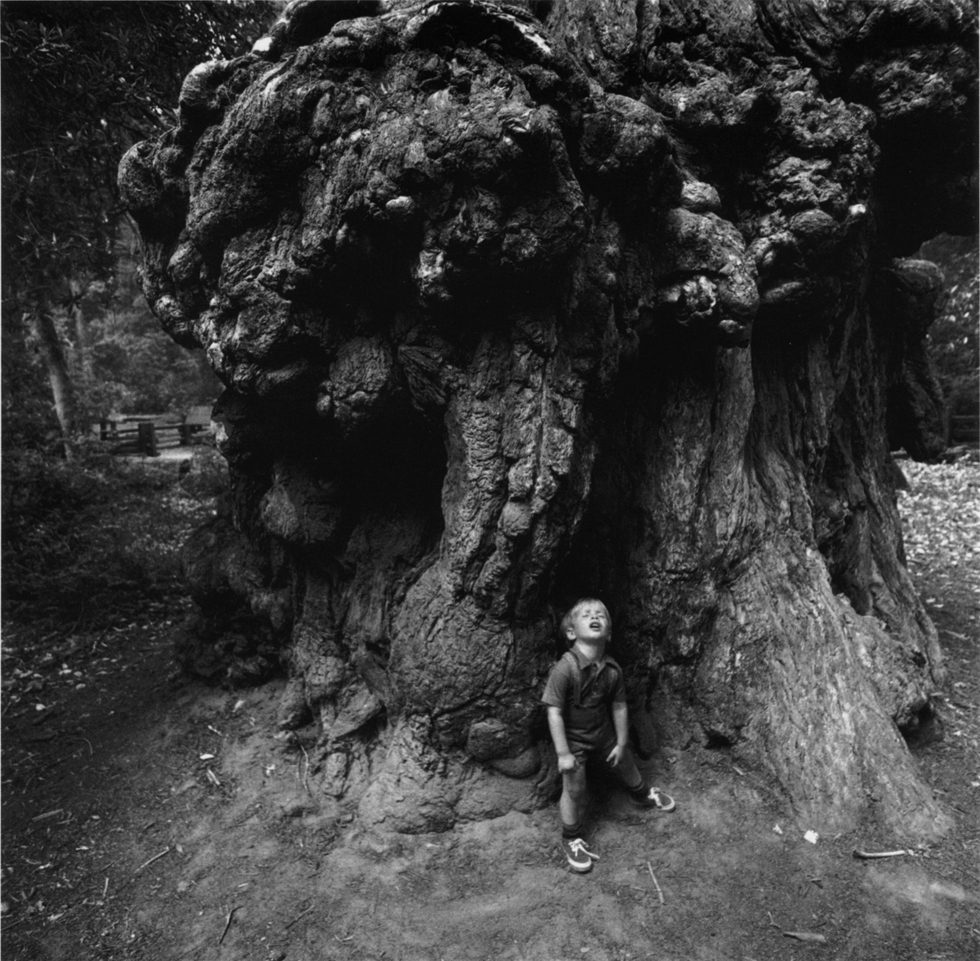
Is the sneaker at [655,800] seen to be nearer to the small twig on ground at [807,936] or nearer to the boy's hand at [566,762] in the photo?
the boy's hand at [566,762]

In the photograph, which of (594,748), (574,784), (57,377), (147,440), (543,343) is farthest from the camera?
(147,440)

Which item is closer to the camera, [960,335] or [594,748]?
[594,748]

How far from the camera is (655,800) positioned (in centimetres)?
430

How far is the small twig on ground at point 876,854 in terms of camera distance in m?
3.96

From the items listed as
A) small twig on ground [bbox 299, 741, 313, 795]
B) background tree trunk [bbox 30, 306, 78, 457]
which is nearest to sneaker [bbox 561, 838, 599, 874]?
small twig on ground [bbox 299, 741, 313, 795]

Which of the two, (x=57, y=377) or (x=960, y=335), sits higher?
(x=57, y=377)

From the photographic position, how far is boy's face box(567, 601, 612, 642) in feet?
13.3

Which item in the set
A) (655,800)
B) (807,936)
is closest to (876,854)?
(807,936)

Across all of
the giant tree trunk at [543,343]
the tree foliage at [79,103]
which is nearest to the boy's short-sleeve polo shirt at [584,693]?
the giant tree trunk at [543,343]

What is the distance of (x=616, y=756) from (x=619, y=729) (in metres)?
0.15

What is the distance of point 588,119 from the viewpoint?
3.72m

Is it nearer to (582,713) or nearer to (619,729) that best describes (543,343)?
(582,713)

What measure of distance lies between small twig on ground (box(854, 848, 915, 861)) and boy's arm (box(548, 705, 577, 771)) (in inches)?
66.3

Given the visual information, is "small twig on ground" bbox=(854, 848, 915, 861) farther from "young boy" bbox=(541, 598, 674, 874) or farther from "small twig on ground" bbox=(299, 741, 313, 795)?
"small twig on ground" bbox=(299, 741, 313, 795)
